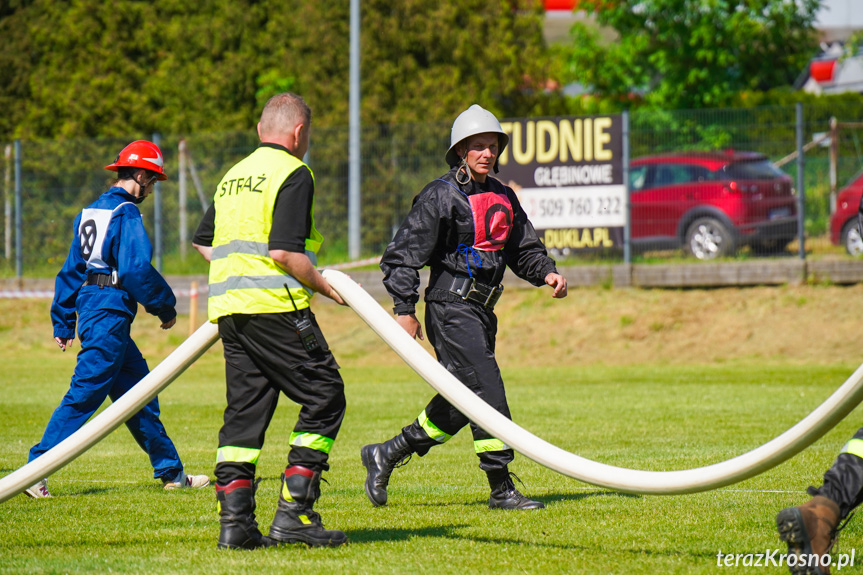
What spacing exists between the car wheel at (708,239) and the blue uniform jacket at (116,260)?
13.0 meters

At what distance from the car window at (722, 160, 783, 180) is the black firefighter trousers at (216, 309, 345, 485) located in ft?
46.3

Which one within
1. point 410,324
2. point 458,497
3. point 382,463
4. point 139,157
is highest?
point 139,157

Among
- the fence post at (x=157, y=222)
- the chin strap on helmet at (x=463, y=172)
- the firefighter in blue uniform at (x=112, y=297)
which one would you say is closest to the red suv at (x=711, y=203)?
the fence post at (x=157, y=222)

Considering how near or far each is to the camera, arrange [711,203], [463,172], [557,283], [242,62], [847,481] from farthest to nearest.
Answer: [242,62] < [711,203] < [463,172] < [557,283] < [847,481]

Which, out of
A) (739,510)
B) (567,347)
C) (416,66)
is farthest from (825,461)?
(416,66)

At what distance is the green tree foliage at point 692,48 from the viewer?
2531 centimetres

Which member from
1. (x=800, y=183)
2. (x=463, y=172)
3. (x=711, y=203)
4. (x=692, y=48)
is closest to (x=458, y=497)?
(x=463, y=172)

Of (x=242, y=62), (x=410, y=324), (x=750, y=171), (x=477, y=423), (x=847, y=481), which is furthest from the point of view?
(x=242, y=62)

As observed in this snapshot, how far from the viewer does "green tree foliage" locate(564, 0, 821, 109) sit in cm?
2531

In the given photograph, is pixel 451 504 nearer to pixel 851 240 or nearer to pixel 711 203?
pixel 711 203

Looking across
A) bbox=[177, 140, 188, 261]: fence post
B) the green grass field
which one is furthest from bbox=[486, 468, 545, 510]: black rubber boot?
bbox=[177, 140, 188, 261]: fence post

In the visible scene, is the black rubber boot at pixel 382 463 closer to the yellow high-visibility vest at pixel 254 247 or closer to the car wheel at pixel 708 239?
the yellow high-visibility vest at pixel 254 247

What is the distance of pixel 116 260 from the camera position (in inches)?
271

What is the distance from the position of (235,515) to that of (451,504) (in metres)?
1.74
